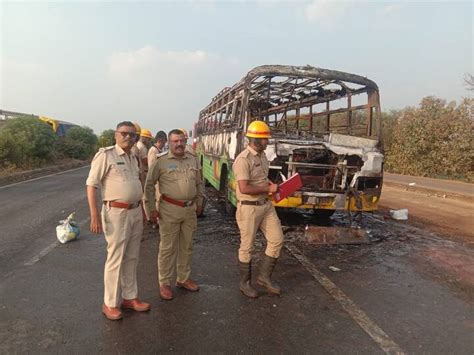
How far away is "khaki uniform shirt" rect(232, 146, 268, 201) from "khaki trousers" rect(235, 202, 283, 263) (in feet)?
0.35

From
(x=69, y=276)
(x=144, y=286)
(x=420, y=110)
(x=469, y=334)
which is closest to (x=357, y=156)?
(x=469, y=334)

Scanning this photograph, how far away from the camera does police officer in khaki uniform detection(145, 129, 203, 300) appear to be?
13.2 feet

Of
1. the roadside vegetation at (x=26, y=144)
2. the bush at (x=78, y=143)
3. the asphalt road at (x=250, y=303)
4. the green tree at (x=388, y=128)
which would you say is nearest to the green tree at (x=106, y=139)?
the bush at (x=78, y=143)

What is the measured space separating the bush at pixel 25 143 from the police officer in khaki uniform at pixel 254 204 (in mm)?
15557

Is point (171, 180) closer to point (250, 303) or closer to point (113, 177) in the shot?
point (113, 177)

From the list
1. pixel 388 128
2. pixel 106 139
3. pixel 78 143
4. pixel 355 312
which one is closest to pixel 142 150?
pixel 355 312

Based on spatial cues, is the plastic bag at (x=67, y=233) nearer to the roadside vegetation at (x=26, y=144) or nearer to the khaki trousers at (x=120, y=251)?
the khaki trousers at (x=120, y=251)

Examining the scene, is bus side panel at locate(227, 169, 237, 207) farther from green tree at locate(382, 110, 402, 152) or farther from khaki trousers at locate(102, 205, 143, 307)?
green tree at locate(382, 110, 402, 152)

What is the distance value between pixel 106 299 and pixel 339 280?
2.64 metres

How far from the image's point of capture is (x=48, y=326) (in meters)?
3.38

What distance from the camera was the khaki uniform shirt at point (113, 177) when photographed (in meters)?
3.46

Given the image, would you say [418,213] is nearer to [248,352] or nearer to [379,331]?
[379,331]

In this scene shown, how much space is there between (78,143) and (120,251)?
2559 cm

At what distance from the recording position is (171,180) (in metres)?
4.03
